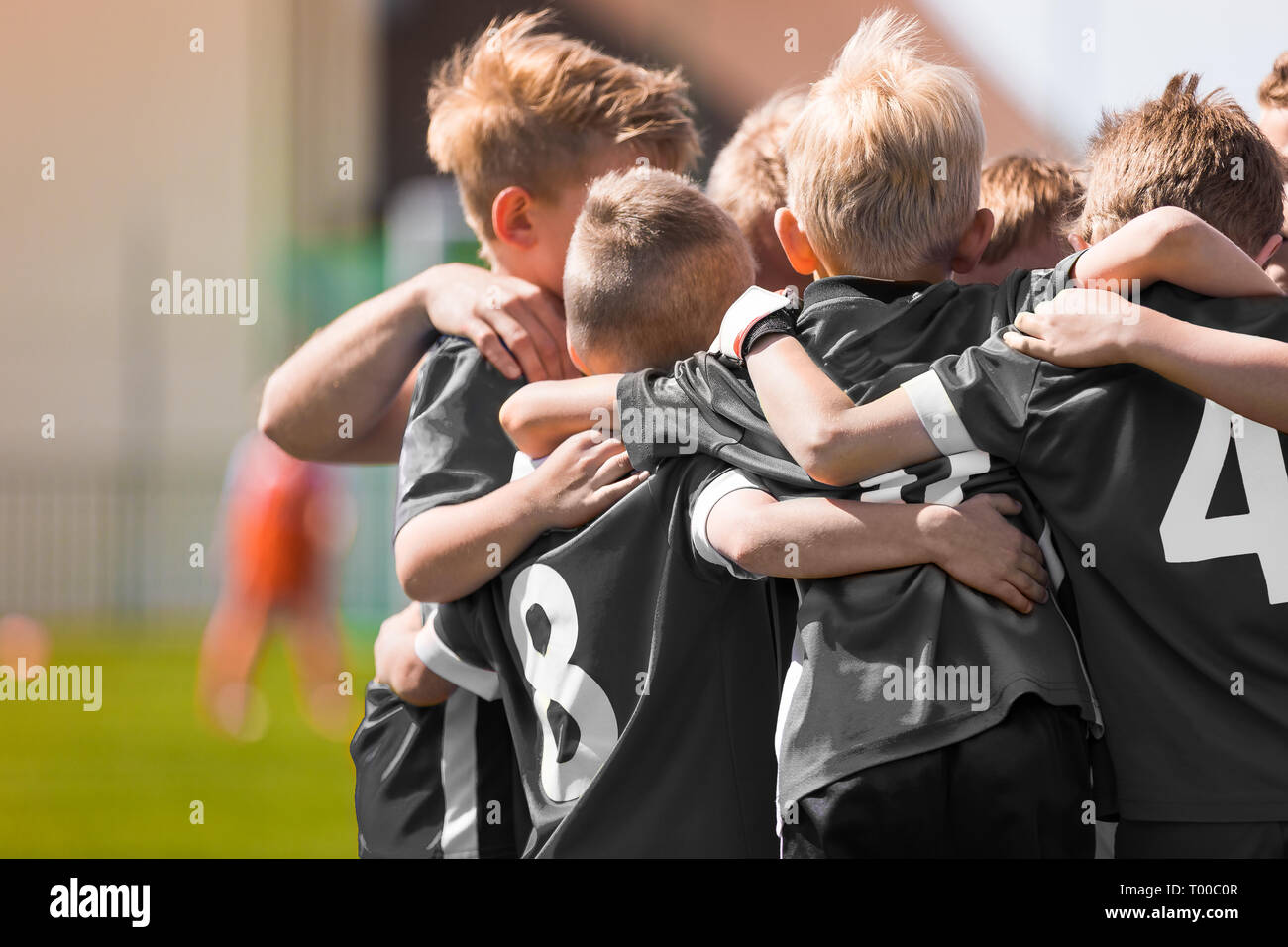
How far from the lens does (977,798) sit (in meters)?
1.45

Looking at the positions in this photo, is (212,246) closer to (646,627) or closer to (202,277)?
(202,277)

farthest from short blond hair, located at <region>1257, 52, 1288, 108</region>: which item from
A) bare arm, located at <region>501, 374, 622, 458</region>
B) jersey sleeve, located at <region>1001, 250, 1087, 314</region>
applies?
bare arm, located at <region>501, 374, 622, 458</region>

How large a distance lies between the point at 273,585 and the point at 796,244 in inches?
379

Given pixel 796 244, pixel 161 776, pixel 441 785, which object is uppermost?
pixel 796 244

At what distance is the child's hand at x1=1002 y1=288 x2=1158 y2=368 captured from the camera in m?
1.47

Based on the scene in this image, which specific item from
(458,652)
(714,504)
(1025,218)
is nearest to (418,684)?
(458,652)

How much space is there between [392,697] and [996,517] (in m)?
1.15

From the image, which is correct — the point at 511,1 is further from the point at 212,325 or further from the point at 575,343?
the point at 575,343

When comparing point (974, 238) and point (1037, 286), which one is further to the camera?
point (974, 238)

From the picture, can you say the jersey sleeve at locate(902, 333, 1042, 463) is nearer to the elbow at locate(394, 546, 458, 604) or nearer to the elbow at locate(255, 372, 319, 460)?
the elbow at locate(394, 546, 458, 604)

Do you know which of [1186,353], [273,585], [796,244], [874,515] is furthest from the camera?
[273,585]

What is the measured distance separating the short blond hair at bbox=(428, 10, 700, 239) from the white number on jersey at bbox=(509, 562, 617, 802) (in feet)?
2.56

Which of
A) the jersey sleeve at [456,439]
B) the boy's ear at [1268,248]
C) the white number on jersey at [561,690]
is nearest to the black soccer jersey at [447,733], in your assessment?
the jersey sleeve at [456,439]

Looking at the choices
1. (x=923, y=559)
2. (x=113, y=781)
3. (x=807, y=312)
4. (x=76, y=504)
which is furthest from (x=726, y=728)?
(x=76, y=504)
